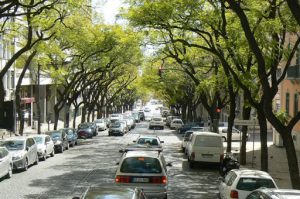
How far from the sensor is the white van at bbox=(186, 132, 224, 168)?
A: 26.2 meters

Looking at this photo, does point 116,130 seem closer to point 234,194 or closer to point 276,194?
point 234,194

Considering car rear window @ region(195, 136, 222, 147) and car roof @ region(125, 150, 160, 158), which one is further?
car rear window @ region(195, 136, 222, 147)

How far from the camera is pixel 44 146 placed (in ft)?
98.6

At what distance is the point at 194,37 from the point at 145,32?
8.39m

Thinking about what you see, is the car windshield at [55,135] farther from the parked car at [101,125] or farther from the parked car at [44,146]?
the parked car at [101,125]

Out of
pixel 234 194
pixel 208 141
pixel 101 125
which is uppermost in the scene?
pixel 208 141

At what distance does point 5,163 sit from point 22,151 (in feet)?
11.0

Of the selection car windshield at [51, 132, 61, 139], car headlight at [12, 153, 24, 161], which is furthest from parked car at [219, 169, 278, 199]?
car windshield at [51, 132, 61, 139]

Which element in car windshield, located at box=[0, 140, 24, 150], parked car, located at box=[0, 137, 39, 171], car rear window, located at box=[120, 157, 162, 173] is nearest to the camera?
car rear window, located at box=[120, 157, 162, 173]

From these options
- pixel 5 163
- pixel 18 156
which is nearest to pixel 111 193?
pixel 5 163

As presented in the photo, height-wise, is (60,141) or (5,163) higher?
(60,141)

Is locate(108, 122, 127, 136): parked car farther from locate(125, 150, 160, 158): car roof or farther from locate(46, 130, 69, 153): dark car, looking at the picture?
locate(125, 150, 160, 158): car roof

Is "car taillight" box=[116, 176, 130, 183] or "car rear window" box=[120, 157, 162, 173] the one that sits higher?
"car rear window" box=[120, 157, 162, 173]

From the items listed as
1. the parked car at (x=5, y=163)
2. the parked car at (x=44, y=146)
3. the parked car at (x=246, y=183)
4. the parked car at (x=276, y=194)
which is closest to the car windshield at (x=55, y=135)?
the parked car at (x=44, y=146)
